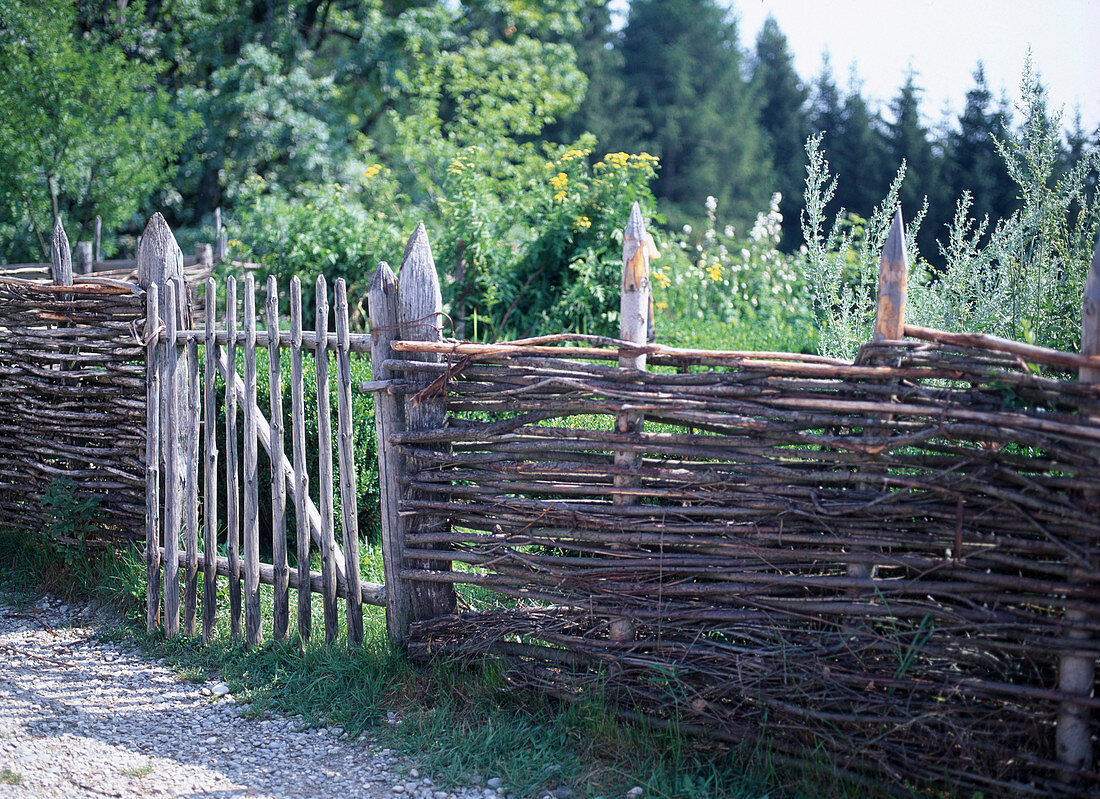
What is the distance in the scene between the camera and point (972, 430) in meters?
2.51

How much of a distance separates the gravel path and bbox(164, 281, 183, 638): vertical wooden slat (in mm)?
257

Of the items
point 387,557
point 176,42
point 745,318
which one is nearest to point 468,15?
point 176,42

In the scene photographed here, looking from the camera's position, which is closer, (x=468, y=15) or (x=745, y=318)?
(x=745, y=318)

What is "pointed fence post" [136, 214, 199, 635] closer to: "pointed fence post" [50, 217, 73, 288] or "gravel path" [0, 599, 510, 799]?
"gravel path" [0, 599, 510, 799]

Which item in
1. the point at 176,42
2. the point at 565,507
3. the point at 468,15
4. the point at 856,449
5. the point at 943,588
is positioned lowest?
the point at 943,588

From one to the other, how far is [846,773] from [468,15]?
16.1 m

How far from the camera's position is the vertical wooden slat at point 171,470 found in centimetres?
390

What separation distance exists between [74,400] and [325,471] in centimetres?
202

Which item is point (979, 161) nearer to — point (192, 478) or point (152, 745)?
point (192, 478)

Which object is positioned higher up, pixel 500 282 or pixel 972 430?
pixel 500 282

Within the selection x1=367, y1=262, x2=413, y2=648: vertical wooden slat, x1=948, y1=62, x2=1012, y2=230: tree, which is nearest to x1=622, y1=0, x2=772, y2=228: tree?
x1=948, y1=62, x2=1012, y2=230: tree

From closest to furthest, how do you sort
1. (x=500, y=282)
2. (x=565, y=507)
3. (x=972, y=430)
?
(x=972, y=430) < (x=565, y=507) < (x=500, y=282)

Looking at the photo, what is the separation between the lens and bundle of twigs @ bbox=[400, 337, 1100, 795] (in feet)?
8.17

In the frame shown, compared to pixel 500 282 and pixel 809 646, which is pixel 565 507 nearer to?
pixel 809 646
